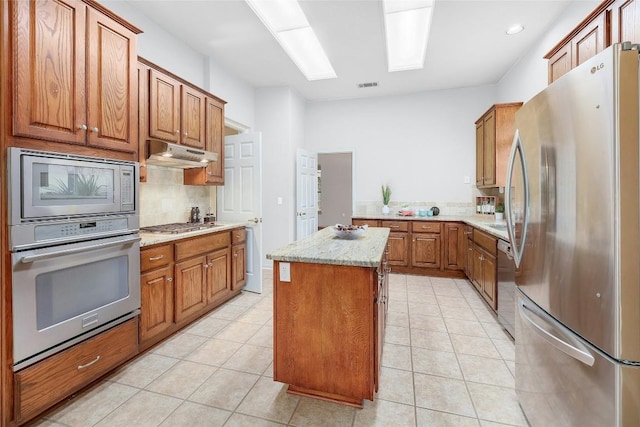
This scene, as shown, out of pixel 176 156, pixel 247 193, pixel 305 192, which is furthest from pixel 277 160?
pixel 176 156

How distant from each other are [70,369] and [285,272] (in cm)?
134

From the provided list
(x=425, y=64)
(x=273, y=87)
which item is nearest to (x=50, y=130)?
(x=273, y=87)

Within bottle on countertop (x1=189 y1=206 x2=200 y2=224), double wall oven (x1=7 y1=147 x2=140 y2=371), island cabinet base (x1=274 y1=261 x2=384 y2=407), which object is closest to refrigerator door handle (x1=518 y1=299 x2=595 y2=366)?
island cabinet base (x1=274 y1=261 x2=384 y2=407)

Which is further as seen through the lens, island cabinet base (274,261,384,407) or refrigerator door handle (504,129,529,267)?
island cabinet base (274,261,384,407)

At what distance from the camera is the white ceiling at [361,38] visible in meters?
2.83

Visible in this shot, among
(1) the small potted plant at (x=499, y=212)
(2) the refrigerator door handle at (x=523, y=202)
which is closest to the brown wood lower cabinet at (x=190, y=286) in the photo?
(2) the refrigerator door handle at (x=523, y=202)

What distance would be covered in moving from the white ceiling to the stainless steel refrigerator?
2193 mm

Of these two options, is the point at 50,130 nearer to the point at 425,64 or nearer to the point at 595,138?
the point at 595,138

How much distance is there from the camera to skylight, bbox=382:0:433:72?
287 centimetres

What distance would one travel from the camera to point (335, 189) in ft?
29.5

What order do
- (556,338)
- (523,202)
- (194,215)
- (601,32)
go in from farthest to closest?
(194,215) → (601,32) → (523,202) → (556,338)

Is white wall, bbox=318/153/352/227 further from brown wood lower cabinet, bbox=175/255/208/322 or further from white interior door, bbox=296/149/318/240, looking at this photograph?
brown wood lower cabinet, bbox=175/255/208/322

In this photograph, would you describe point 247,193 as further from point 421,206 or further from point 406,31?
point 421,206

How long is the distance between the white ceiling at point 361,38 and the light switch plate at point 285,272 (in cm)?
250
